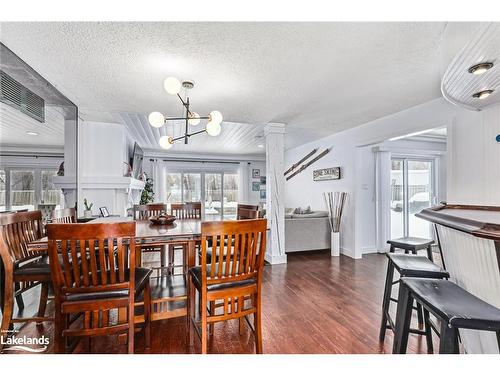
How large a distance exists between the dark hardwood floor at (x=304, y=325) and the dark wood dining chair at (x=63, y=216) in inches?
33.6

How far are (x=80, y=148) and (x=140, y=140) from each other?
205 cm

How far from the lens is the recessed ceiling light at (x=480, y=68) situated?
A: 4.58ft

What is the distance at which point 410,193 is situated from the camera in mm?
4910

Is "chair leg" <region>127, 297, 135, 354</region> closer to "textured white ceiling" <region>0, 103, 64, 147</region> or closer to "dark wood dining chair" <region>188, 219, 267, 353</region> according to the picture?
"dark wood dining chair" <region>188, 219, 267, 353</region>

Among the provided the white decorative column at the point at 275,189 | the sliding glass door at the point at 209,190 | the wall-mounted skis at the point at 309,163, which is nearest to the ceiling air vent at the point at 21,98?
the white decorative column at the point at 275,189

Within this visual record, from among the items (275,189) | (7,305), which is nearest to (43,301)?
(7,305)

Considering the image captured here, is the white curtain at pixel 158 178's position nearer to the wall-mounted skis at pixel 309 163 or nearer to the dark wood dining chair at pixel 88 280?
the wall-mounted skis at pixel 309 163

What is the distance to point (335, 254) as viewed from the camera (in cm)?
436

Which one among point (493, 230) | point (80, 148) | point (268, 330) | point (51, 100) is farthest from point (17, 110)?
point (493, 230)

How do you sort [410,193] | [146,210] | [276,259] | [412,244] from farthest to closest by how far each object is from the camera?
1. [410,193]
2. [276,259]
3. [146,210]
4. [412,244]

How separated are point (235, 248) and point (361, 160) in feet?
11.9

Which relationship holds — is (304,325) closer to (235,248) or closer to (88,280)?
(235,248)

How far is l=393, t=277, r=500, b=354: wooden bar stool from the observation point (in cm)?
98
